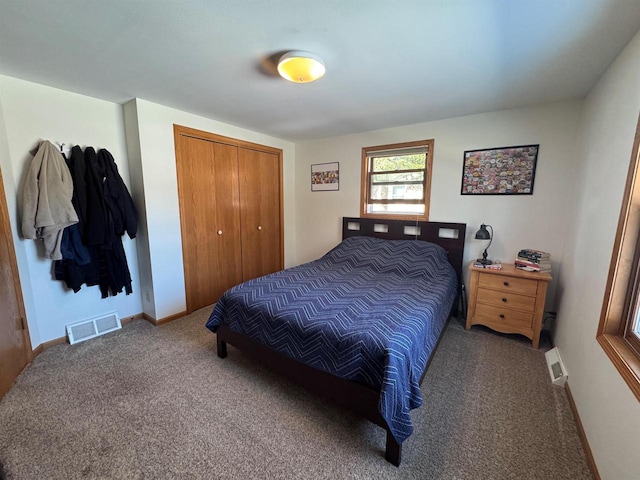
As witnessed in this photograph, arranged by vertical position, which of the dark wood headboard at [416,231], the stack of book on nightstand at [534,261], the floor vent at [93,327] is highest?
the dark wood headboard at [416,231]

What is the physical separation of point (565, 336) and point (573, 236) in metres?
0.80

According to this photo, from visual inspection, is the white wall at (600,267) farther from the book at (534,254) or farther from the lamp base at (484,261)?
the lamp base at (484,261)

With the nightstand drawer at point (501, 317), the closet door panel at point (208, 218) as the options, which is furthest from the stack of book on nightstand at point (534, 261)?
the closet door panel at point (208, 218)

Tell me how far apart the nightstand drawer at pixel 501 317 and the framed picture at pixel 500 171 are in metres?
1.14

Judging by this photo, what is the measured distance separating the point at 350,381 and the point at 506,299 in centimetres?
182

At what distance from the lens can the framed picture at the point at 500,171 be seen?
98.0 inches

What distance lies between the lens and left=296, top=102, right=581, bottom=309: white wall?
2365mm

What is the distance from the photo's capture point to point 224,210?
3.22 metres

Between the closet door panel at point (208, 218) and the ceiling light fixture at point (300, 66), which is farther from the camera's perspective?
the closet door panel at point (208, 218)

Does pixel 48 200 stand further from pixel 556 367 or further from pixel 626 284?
pixel 556 367

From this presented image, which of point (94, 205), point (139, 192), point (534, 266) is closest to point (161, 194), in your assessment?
point (139, 192)

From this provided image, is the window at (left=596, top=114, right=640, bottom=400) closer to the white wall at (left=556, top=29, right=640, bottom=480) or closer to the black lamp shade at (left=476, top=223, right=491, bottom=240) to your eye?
the white wall at (left=556, top=29, right=640, bottom=480)

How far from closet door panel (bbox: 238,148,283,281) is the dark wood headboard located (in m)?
1.08

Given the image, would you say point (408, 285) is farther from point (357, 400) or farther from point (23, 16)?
point (23, 16)
